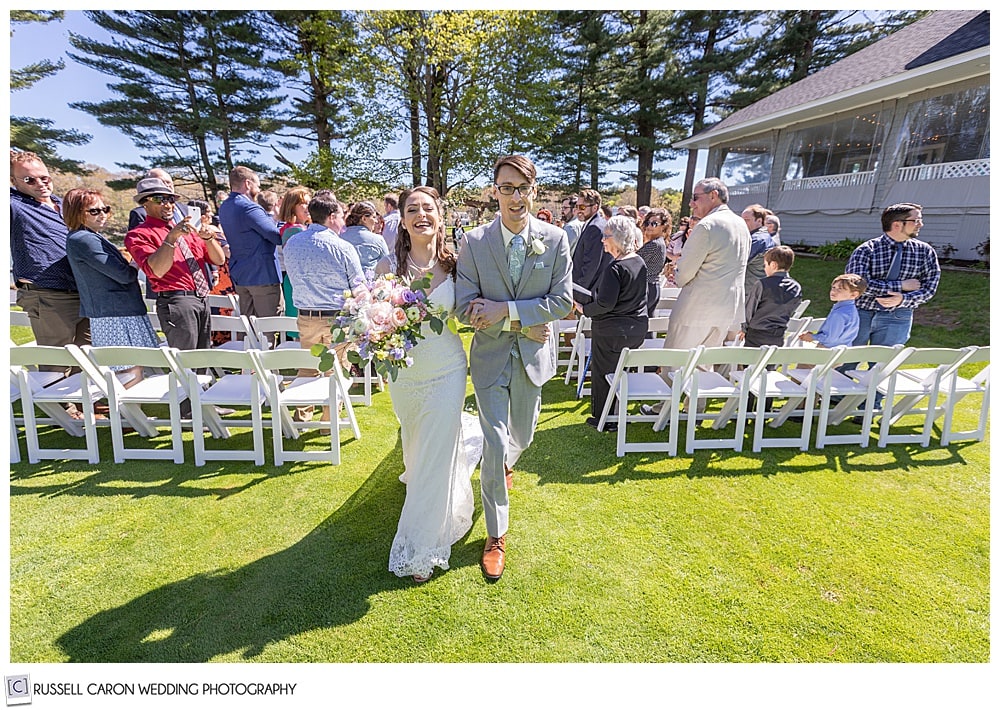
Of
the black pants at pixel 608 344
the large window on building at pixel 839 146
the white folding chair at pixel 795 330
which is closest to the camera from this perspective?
the black pants at pixel 608 344

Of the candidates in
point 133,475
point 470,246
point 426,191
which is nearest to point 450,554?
point 470,246

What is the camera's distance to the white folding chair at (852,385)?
4.07 m

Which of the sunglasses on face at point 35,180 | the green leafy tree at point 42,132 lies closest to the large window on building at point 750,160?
the sunglasses on face at point 35,180

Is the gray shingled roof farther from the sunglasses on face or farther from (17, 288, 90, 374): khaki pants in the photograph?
(17, 288, 90, 374): khaki pants

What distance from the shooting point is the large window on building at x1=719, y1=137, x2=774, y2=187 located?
1808 cm

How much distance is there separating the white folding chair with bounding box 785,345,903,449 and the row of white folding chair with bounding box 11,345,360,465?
13.8ft

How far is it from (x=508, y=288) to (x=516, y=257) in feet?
0.57

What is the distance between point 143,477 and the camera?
3775 mm

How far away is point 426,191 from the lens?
261cm

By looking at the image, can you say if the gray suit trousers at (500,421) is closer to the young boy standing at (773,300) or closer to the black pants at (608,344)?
the black pants at (608,344)

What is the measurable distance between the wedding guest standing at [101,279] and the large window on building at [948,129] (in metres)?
16.8

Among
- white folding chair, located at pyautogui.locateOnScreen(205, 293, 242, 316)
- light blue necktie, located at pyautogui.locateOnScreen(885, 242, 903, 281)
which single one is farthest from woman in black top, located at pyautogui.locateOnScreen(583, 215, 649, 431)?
white folding chair, located at pyautogui.locateOnScreen(205, 293, 242, 316)

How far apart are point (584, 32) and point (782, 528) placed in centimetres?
2579

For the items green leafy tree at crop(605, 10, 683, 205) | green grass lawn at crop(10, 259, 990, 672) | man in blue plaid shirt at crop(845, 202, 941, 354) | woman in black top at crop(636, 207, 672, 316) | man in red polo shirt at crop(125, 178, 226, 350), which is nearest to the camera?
green grass lawn at crop(10, 259, 990, 672)
